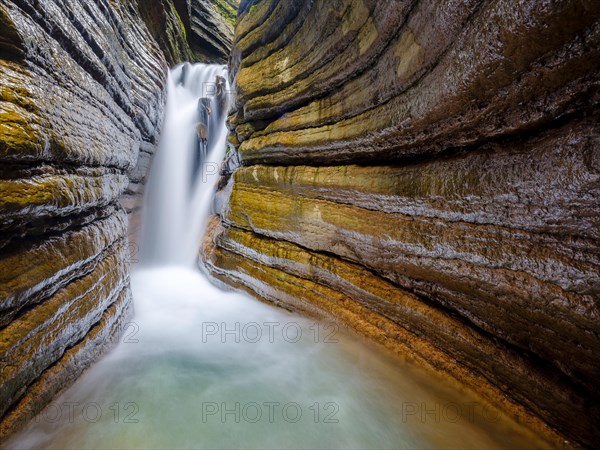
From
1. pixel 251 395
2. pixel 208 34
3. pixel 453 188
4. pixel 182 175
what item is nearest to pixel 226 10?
pixel 208 34

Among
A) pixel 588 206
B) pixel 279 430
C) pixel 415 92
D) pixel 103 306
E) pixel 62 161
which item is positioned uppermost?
pixel 415 92

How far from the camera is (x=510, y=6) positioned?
1.70 metres

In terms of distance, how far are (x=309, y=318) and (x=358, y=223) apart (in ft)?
5.98

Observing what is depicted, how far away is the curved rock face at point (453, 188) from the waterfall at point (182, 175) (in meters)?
4.75

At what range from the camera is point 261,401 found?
274 centimetres

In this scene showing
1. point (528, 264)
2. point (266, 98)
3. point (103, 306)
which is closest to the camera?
point (528, 264)

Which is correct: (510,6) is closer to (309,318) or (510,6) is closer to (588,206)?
(588,206)

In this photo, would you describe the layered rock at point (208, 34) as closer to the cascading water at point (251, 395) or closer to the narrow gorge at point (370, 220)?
the narrow gorge at point (370, 220)

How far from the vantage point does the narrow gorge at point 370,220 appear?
1893 millimetres

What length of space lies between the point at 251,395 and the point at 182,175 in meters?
8.27

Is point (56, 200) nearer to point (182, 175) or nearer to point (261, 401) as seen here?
point (261, 401)

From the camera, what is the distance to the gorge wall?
199cm

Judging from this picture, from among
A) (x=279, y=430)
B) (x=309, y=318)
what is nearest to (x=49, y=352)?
(x=279, y=430)

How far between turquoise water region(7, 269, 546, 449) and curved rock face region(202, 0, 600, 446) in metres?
0.39
